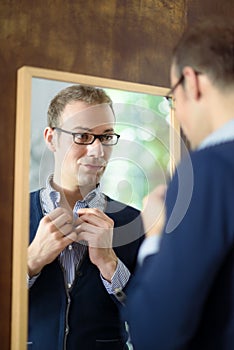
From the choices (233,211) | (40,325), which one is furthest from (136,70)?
(233,211)

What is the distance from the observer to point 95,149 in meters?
1.62

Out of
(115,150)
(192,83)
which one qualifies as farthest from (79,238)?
(192,83)

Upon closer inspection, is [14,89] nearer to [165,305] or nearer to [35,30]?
[35,30]

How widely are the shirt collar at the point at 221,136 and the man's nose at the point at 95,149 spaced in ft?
2.15

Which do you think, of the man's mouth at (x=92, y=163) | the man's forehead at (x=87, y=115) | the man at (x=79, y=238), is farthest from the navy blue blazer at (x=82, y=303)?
the man's forehead at (x=87, y=115)

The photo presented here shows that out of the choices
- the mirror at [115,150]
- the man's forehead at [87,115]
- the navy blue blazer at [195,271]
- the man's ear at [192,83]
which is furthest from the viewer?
the man's forehead at [87,115]

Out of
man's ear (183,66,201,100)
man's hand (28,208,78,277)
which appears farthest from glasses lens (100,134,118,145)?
man's ear (183,66,201,100)

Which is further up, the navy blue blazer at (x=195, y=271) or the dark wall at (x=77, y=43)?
the dark wall at (x=77, y=43)

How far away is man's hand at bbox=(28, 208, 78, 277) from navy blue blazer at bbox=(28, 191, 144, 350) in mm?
20

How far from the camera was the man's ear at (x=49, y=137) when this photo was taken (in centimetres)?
156

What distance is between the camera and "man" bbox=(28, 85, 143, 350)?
1520 mm

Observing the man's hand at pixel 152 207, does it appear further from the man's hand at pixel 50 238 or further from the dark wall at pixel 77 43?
the dark wall at pixel 77 43

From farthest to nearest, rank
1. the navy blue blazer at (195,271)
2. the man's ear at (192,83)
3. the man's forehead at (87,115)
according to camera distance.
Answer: the man's forehead at (87,115)
the man's ear at (192,83)
the navy blue blazer at (195,271)

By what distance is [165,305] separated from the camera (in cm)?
92
